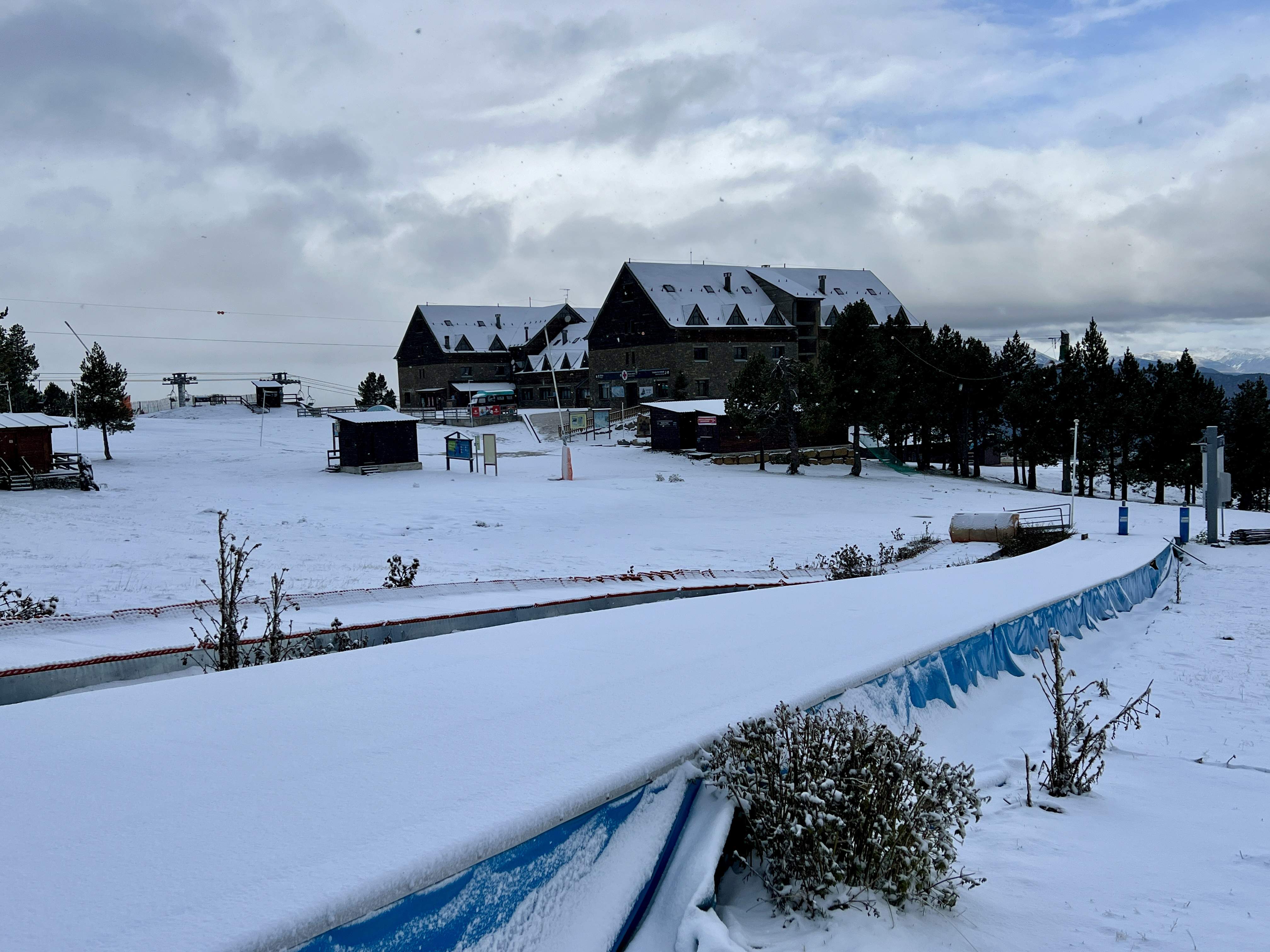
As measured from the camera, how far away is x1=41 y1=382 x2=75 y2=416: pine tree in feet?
216

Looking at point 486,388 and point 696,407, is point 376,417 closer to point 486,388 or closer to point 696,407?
point 696,407

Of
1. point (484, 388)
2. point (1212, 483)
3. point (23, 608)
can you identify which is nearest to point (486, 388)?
point (484, 388)

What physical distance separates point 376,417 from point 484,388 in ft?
145

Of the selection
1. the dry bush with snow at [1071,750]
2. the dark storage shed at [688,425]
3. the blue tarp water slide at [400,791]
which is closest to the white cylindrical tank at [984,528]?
the blue tarp water slide at [400,791]

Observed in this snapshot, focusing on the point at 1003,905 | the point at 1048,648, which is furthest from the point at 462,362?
the point at 1003,905

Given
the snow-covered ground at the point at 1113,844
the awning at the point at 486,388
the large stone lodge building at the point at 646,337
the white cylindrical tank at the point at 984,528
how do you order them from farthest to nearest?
1. the awning at the point at 486,388
2. the large stone lodge building at the point at 646,337
3. the white cylindrical tank at the point at 984,528
4. the snow-covered ground at the point at 1113,844

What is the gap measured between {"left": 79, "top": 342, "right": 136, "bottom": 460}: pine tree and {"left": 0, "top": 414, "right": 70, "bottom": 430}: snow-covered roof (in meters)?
12.1

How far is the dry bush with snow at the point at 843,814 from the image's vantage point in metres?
4.46

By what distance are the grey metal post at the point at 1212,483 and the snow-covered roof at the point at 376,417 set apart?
97.7 feet

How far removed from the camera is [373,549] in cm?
1911

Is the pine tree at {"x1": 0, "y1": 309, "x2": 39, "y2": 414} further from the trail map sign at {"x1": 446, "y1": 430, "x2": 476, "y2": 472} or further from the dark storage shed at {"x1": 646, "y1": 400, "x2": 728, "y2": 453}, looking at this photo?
the dark storage shed at {"x1": 646, "y1": 400, "x2": 728, "y2": 453}

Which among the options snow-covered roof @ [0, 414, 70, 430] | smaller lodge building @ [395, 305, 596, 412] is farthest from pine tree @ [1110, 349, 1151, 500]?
snow-covered roof @ [0, 414, 70, 430]

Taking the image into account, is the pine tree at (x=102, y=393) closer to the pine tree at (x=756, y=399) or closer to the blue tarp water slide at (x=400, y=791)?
the pine tree at (x=756, y=399)

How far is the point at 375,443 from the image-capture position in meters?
40.2
